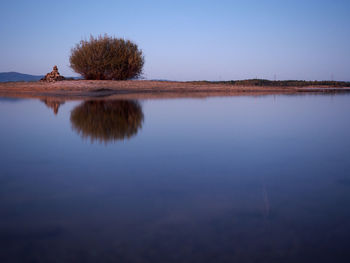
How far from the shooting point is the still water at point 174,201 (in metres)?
1.63

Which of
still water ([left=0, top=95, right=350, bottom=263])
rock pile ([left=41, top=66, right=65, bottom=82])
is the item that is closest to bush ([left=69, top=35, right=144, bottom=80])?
rock pile ([left=41, top=66, right=65, bottom=82])

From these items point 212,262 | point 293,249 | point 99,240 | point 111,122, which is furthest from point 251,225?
point 111,122

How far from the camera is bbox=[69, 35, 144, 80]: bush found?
71.2 ft

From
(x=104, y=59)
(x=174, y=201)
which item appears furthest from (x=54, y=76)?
(x=174, y=201)

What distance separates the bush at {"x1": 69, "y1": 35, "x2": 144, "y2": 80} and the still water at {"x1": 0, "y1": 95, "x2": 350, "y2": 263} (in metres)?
18.3

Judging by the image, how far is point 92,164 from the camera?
313 cm

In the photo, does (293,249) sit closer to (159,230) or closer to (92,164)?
(159,230)

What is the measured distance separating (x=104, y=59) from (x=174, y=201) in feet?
68.2

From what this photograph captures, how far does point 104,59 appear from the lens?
21.8 meters

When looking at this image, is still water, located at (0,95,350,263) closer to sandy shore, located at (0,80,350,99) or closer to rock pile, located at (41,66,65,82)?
sandy shore, located at (0,80,350,99)

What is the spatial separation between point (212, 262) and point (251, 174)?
4.47ft

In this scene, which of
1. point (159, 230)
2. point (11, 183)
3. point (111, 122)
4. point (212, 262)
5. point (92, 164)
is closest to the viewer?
point (212, 262)

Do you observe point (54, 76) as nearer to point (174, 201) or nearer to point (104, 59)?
point (104, 59)

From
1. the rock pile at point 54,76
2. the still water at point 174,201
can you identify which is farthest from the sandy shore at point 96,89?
the still water at point 174,201
